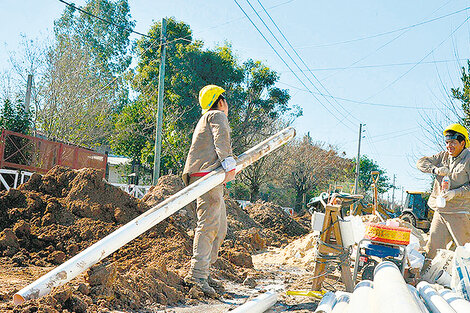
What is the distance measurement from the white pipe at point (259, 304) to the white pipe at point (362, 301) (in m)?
0.86

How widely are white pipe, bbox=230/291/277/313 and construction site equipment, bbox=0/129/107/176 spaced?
10.9 m

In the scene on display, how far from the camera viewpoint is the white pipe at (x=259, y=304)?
3.61 metres

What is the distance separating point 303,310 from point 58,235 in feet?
11.5

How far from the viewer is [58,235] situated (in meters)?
5.93

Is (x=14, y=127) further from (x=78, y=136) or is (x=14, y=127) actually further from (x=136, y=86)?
(x=136, y=86)

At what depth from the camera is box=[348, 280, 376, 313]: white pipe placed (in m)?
2.79

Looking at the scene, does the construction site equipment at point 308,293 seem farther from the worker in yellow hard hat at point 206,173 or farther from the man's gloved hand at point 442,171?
the man's gloved hand at point 442,171

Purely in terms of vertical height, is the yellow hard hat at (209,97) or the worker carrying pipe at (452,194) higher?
the yellow hard hat at (209,97)

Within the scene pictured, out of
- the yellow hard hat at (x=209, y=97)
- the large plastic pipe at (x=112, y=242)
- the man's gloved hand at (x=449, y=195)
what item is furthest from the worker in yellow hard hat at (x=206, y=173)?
the man's gloved hand at (x=449, y=195)

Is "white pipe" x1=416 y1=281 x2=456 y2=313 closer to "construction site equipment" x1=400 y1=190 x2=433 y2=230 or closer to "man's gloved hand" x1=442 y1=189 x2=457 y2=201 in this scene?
"man's gloved hand" x1=442 y1=189 x2=457 y2=201

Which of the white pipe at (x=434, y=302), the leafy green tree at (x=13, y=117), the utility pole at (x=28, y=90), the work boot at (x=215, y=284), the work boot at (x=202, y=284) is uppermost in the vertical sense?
the utility pole at (x=28, y=90)

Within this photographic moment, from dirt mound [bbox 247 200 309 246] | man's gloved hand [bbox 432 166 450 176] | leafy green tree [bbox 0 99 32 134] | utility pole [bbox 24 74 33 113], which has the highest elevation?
utility pole [bbox 24 74 33 113]

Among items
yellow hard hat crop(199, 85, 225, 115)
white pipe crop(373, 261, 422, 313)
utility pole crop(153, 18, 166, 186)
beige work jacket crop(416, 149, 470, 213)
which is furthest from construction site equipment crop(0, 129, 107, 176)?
white pipe crop(373, 261, 422, 313)

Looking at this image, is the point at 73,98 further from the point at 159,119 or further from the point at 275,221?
the point at 275,221
